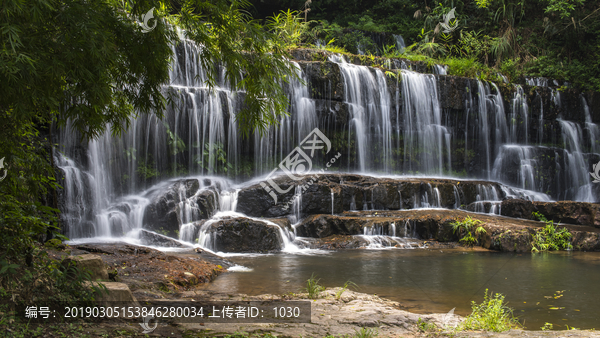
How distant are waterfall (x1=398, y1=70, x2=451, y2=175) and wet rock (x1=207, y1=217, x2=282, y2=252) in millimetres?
8777

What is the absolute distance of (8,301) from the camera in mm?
3088

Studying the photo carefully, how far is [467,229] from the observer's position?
1039cm

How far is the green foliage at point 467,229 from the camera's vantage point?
1027 centimetres

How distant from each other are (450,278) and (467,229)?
3.71 meters

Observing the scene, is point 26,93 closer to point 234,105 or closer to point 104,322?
point 104,322

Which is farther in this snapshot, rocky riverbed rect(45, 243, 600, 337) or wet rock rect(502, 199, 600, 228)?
wet rock rect(502, 199, 600, 228)

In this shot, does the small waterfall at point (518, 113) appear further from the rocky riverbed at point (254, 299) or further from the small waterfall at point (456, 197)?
the rocky riverbed at point (254, 299)

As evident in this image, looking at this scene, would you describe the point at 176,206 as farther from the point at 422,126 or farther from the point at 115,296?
the point at 422,126

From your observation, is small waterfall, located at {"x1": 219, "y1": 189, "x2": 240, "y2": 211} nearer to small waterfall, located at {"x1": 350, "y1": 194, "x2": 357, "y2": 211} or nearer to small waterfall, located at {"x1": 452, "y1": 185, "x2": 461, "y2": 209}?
small waterfall, located at {"x1": 350, "y1": 194, "x2": 357, "y2": 211}

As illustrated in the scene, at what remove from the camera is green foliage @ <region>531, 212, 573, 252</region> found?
9.90 m

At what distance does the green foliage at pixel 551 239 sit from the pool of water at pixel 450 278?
0.42 meters

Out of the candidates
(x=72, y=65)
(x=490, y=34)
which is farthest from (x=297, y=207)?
(x=490, y=34)

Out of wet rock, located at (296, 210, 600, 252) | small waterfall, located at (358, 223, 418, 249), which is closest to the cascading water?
small waterfall, located at (358, 223, 418, 249)

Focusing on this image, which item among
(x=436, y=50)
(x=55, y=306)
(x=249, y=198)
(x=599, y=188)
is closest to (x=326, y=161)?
(x=249, y=198)
